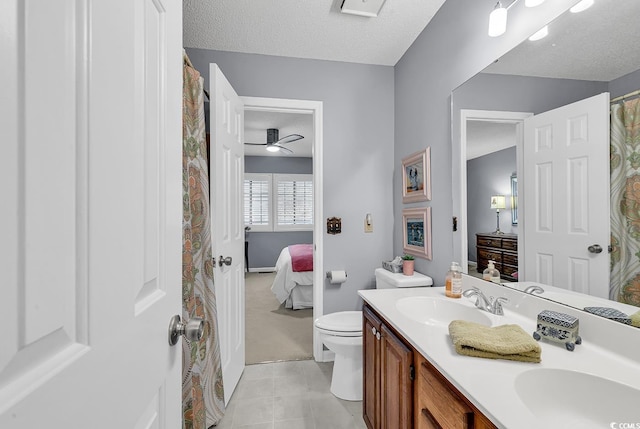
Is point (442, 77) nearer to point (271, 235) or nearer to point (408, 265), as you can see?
point (408, 265)

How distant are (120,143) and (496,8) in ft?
5.51

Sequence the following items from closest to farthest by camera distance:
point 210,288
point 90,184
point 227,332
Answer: point 90,184 < point 210,288 < point 227,332

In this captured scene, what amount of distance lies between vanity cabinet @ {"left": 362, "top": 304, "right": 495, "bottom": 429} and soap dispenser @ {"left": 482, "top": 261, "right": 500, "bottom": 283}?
1.95 feet

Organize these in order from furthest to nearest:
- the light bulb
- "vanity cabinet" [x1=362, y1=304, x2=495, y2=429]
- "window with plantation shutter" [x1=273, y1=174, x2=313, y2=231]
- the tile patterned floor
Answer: "window with plantation shutter" [x1=273, y1=174, x2=313, y2=231]
the tile patterned floor
the light bulb
"vanity cabinet" [x1=362, y1=304, x2=495, y2=429]

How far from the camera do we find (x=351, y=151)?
259cm

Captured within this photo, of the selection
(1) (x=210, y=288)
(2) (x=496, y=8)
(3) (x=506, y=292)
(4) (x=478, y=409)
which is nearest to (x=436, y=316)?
(3) (x=506, y=292)

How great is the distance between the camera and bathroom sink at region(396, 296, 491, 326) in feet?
4.75

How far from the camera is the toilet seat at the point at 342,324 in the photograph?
6.46 ft

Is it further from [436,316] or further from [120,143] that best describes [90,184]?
[436,316]

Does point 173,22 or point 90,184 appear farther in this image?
point 173,22

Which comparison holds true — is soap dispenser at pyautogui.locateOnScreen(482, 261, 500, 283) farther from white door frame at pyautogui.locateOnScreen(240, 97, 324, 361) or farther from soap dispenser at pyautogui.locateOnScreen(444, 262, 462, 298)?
white door frame at pyautogui.locateOnScreen(240, 97, 324, 361)

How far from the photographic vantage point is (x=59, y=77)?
1.24ft

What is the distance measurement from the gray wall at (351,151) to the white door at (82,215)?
6.24ft

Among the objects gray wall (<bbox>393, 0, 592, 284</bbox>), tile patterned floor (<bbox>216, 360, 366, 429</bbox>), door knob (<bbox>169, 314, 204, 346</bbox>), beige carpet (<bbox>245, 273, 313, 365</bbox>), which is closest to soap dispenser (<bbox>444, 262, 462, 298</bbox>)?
gray wall (<bbox>393, 0, 592, 284</bbox>)
